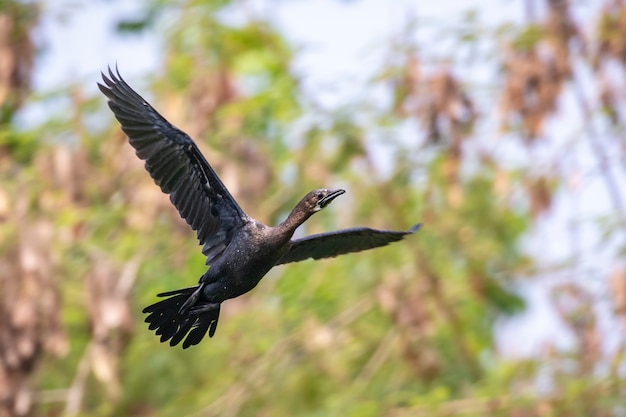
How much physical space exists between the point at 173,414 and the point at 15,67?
147 inches

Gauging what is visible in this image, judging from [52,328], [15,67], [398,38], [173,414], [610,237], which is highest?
[15,67]

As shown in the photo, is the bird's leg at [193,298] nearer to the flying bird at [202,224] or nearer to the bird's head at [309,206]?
the flying bird at [202,224]

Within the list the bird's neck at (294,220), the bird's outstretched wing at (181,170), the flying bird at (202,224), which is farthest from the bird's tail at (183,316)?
the bird's neck at (294,220)

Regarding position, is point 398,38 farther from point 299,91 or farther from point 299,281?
point 299,281

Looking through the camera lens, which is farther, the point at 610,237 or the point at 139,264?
the point at 610,237

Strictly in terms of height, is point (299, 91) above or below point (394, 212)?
above

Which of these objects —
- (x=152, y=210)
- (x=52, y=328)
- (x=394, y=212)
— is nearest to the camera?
(x=52, y=328)

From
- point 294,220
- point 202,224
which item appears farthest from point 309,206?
point 202,224

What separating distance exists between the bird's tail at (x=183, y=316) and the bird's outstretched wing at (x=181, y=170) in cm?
25

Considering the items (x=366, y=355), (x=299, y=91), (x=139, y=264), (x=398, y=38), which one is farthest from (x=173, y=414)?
(x=398, y=38)

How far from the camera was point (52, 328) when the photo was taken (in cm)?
880

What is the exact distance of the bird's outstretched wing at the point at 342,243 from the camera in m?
6.62

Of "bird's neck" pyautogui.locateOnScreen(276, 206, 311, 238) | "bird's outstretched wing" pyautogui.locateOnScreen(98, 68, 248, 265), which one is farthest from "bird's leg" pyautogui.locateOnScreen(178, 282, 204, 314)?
"bird's neck" pyautogui.locateOnScreen(276, 206, 311, 238)

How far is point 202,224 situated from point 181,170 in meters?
0.32
